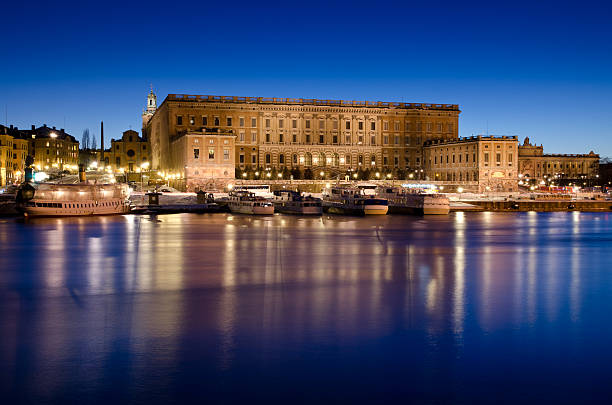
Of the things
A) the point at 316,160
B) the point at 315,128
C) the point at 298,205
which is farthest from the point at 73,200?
the point at 315,128

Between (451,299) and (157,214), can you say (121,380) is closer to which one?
(451,299)

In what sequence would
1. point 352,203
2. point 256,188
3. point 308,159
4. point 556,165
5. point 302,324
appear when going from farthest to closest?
1. point 556,165
2. point 308,159
3. point 256,188
4. point 352,203
5. point 302,324

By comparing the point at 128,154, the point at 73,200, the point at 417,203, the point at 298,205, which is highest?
the point at 128,154

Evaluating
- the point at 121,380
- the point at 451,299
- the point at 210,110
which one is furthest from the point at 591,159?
the point at 121,380

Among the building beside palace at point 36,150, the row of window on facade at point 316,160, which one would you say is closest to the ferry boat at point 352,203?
the row of window on facade at point 316,160

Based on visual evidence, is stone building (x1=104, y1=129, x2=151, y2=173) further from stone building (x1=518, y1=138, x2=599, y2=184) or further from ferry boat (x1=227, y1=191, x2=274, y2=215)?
stone building (x1=518, y1=138, x2=599, y2=184)

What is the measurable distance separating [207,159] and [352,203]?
37236 millimetres

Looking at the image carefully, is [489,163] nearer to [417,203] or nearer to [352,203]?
[417,203]

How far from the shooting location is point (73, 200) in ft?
218

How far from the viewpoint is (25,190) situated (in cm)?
6347

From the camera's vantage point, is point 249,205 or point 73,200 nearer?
point 73,200

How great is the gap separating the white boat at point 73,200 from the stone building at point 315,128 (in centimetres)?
5067

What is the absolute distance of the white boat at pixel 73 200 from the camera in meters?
63.9

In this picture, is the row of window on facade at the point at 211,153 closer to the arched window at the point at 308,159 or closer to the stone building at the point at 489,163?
the arched window at the point at 308,159
